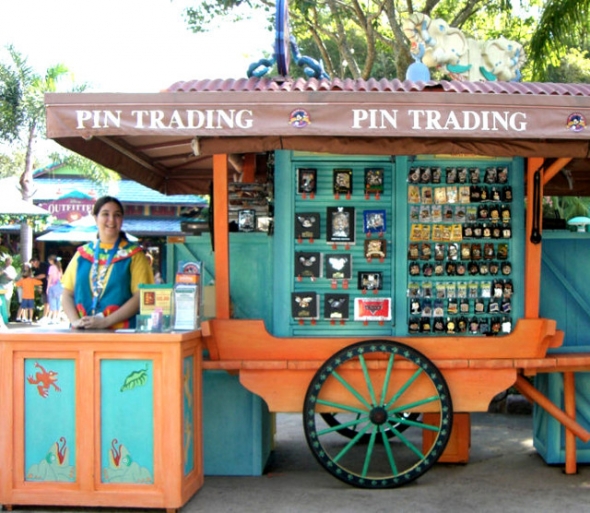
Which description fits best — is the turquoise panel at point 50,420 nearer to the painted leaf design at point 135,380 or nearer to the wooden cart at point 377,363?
the painted leaf design at point 135,380

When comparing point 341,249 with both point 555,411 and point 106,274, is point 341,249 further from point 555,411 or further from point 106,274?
point 555,411

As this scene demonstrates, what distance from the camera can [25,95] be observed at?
2367cm

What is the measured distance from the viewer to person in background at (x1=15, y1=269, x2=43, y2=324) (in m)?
19.9

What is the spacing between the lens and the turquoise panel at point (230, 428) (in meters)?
5.93

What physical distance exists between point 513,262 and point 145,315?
2.73 m

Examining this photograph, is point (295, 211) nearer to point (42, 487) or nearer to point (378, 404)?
point (378, 404)

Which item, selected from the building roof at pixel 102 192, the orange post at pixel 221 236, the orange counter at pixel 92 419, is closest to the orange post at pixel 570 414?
the orange post at pixel 221 236

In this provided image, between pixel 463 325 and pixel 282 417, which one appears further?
pixel 282 417

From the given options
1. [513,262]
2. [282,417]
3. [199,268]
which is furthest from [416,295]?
[282,417]

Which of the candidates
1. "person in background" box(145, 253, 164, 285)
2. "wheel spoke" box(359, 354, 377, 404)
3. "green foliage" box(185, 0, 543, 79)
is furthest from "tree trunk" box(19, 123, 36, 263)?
"wheel spoke" box(359, 354, 377, 404)

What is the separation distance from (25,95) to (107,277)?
20021 mm

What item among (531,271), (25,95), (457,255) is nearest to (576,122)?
(531,271)

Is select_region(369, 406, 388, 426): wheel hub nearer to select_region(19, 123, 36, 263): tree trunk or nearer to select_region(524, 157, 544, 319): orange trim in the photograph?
select_region(524, 157, 544, 319): orange trim

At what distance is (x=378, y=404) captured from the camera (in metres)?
5.44
